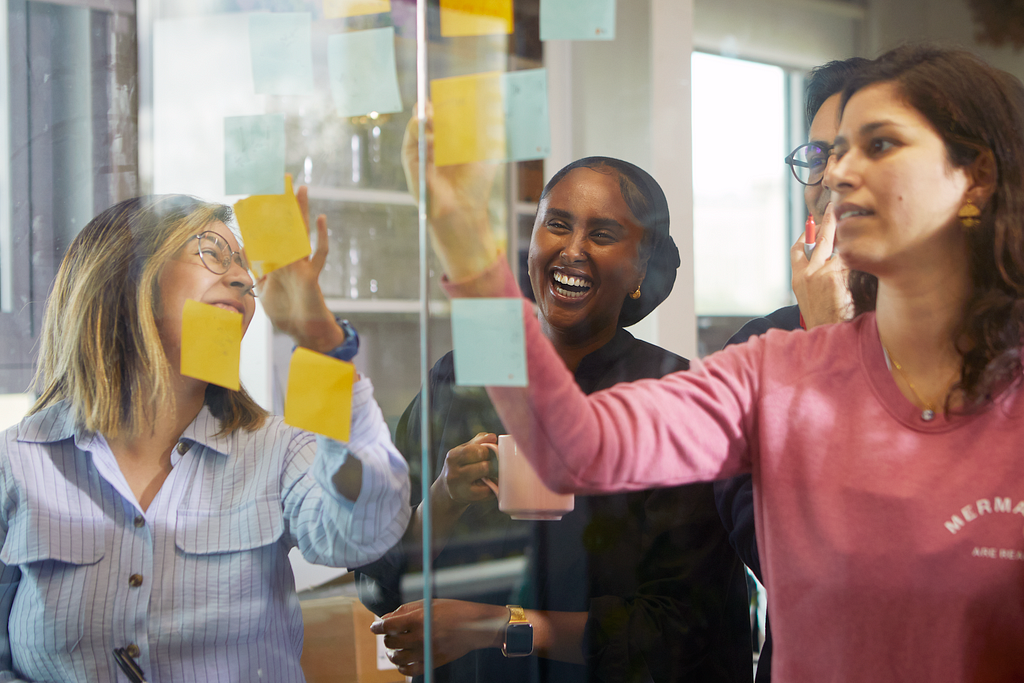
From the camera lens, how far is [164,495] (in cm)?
100

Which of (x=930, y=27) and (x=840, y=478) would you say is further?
(x=930, y=27)

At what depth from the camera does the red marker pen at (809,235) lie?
969 mm

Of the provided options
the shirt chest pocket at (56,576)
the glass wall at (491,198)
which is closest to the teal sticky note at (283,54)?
the glass wall at (491,198)

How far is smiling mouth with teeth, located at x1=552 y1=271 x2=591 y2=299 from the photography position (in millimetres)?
953

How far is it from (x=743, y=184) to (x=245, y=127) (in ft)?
2.40

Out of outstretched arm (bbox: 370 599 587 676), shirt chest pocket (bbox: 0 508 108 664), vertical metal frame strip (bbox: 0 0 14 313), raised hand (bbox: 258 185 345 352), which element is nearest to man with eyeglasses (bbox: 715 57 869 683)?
outstretched arm (bbox: 370 599 587 676)

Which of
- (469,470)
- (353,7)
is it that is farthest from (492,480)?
(353,7)

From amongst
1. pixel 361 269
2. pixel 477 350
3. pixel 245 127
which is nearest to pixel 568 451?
pixel 477 350

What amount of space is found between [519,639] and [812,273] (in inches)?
26.0

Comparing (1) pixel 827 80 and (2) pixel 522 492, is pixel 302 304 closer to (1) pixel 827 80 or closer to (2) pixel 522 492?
(2) pixel 522 492

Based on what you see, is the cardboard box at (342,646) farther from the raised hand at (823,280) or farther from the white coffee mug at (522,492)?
the raised hand at (823,280)

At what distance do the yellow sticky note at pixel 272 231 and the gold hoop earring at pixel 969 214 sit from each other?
33.0 inches

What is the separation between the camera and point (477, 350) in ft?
2.98

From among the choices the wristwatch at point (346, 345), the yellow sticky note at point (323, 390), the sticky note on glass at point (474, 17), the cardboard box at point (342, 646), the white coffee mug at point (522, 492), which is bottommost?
the cardboard box at point (342, 646)
